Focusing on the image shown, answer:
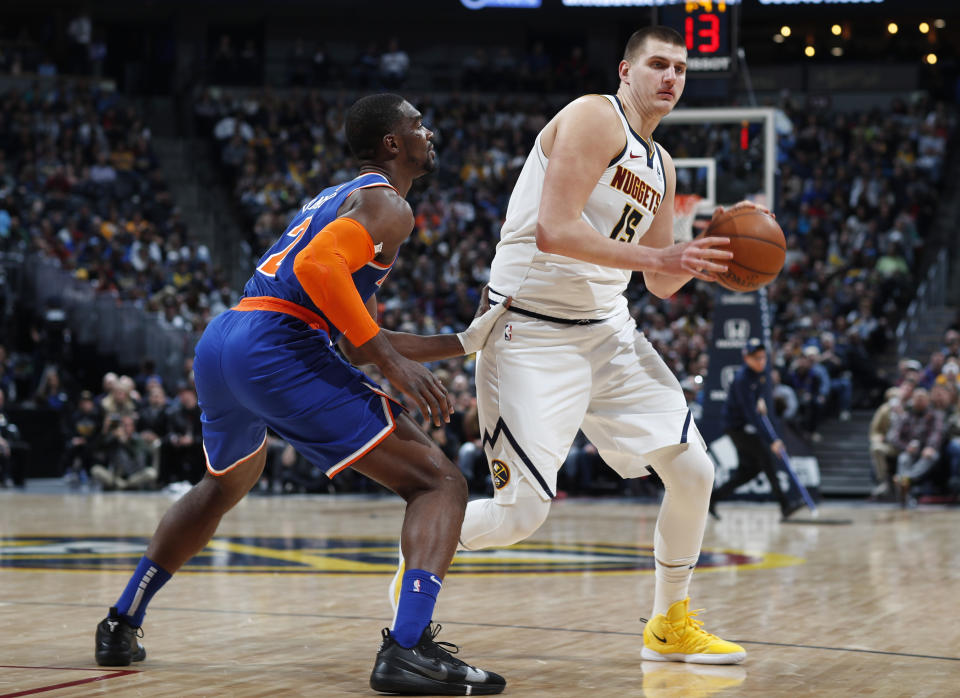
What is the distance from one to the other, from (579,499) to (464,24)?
15150 millimetres

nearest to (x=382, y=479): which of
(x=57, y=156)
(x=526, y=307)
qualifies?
(x=526, y=307)

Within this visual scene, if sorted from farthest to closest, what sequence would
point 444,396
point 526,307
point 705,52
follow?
point 705,52
point 526,307
point 444,396

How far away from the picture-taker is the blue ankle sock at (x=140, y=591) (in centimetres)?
448

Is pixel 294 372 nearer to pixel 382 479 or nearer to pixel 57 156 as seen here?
pixel 382 479

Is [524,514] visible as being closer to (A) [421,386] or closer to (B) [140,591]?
(A) [421,386]

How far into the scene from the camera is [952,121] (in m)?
24.0

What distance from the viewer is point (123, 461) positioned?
1691cm

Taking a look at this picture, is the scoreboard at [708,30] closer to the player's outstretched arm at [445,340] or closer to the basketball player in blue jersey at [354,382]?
the player's outstretched arm at [445,340]

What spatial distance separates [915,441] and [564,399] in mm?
11283

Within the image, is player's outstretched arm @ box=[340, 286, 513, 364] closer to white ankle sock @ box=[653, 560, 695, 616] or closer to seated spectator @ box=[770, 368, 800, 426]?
white ankle sock @ box=[653, 560, 695, 616]

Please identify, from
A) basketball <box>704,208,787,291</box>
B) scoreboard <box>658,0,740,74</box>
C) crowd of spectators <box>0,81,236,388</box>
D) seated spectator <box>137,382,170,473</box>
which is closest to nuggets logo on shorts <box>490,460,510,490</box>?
basketball <box>704,208,787,291</box>

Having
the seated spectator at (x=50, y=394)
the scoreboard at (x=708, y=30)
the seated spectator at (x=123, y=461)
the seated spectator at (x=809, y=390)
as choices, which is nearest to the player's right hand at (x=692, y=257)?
the scoreboard at (x=708, y=30)

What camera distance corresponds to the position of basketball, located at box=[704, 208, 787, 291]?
454cm

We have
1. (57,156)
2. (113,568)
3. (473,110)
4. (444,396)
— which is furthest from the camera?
(473,110)
